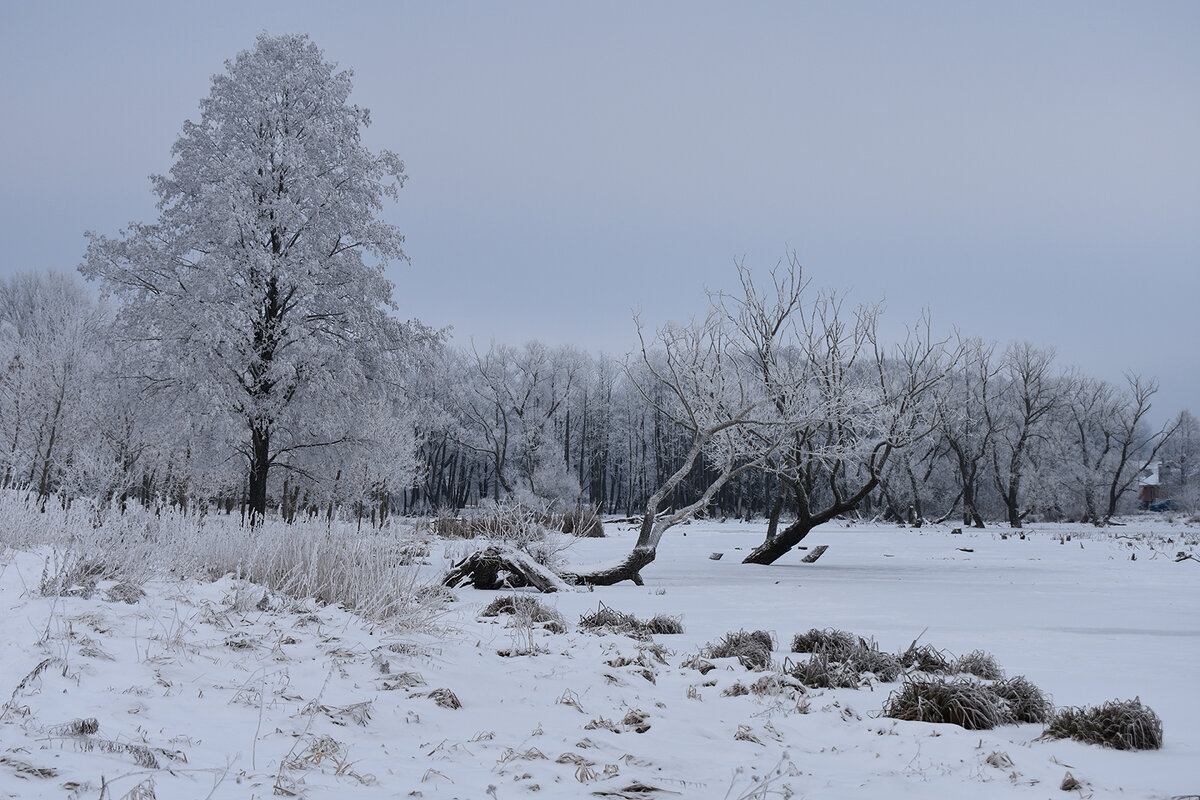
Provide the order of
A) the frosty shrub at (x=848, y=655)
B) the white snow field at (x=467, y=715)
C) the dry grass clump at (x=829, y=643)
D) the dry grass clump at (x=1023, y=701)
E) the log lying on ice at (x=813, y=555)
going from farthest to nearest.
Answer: the log lying on ice at (x=813, y=555) → the dry grass clump at (x=829, y=643) → the frosty shrub at (x=848, y=655) → the dry grass clump at (x=1023, y=701) → the white snow field at (x=467, y=715)

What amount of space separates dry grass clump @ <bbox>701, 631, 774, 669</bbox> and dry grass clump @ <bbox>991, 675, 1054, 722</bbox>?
154 centimetres

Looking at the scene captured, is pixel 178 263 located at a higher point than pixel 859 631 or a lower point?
higher

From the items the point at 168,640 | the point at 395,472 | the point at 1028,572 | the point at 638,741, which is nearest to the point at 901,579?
the point at 1028,572

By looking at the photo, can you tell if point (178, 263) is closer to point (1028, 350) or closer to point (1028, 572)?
point (1028, 572)

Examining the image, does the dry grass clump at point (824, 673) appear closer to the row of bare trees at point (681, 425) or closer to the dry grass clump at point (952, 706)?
the dry grass clump at point (952, 706)

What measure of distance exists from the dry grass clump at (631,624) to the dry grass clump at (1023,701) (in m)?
3.09

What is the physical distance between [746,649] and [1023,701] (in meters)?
1.92

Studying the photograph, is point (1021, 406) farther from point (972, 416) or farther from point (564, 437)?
point (564, 437)

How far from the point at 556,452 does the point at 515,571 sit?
38.7 metres

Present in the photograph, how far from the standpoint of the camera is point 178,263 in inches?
616

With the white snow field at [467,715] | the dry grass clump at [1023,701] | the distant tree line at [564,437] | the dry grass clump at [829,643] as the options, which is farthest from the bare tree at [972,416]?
the white snow field at [467,715]

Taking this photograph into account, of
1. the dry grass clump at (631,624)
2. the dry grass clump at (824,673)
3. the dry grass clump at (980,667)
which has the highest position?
the dry grass clump at (980,667)

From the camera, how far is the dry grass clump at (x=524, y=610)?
6879mm

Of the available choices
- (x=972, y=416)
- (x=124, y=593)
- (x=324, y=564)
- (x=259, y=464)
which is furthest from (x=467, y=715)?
(x=972, y=416)
